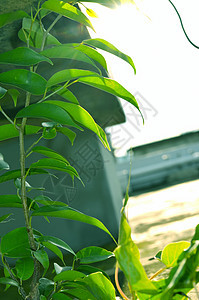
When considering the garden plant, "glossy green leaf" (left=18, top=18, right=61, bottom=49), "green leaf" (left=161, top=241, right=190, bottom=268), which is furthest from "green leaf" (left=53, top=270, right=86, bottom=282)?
"glossy green leaf" (left=18, top=18, right=61, bottom=49)

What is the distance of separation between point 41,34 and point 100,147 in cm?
171

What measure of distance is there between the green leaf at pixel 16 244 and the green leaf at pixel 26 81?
10.0 inches

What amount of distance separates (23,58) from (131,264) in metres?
0.33

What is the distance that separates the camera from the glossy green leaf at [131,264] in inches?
16.3

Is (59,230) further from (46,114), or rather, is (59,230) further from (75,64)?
(46,114)

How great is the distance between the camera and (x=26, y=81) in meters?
0.54

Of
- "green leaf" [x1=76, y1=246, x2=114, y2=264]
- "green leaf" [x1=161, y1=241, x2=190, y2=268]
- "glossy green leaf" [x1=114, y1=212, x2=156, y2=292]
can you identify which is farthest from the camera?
"green leaf" [x1=76, y1=246, x2=114, y2=264]

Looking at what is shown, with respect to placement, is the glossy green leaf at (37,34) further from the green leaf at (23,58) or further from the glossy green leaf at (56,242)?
the glossy green leaf at (56,242)

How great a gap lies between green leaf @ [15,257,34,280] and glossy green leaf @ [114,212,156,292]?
11.2 inches

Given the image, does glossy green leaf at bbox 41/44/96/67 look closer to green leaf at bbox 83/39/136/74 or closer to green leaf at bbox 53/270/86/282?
green leaf at bbox 83/39/136/74

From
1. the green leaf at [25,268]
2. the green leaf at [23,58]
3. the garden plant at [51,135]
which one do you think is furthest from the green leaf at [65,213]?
the green leaf at [23,58]

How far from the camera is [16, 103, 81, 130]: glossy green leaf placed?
542mm

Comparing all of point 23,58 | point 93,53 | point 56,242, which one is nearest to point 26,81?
point 23,58

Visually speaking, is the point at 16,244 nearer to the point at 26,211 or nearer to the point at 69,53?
the point at 26,211
